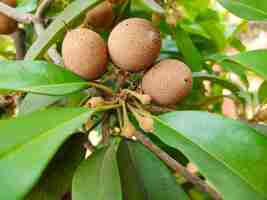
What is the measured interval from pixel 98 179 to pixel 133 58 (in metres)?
0.24

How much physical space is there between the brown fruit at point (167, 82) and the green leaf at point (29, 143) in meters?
0.17

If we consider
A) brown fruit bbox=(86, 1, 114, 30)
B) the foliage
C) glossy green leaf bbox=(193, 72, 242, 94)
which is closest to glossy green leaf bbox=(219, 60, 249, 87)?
glossy green leaf bbox=(193, 72, 242, 94)

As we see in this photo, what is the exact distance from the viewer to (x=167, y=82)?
0.84 m

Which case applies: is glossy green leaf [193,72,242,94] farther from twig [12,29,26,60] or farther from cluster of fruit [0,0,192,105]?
twig [12,29,26,60]

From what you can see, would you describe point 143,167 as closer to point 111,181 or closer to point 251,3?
point 111,181

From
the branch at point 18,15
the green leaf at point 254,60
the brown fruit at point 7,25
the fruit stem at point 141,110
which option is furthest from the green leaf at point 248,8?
the brown fruit at point 7,25

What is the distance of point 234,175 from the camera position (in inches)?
25.3

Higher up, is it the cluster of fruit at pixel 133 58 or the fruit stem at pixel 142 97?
the cluster of fruit at pixel 133 58

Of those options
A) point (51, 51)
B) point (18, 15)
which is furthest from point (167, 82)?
point (18, 15)

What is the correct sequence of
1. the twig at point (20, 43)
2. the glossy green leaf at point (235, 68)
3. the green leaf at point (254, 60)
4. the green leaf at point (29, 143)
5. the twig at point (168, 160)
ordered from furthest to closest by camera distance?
the glossy green leaf at point (235, 68) → the twig at point (20, 43) → the twig at point (168, 160) → the green leaf at point (254, 60) → the green leaf at point (29, 143)

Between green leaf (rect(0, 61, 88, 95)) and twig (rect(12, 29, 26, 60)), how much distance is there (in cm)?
50

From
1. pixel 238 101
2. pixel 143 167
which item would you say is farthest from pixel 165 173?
pixel 238 101

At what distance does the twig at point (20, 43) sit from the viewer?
1274 millimetres

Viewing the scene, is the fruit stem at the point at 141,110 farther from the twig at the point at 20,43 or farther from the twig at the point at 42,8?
the twig at the point at 20,43
